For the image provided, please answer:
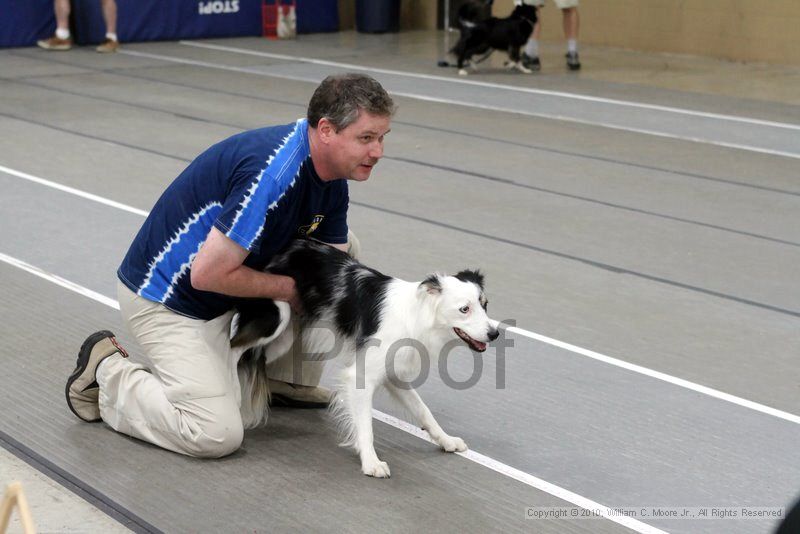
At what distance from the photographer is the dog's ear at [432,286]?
9.43ft

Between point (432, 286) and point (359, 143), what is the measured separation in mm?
455

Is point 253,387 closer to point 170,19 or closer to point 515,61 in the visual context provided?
point 515,61

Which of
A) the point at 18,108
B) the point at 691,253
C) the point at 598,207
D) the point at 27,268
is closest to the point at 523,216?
the point at 598,207

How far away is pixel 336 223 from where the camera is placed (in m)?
3.30

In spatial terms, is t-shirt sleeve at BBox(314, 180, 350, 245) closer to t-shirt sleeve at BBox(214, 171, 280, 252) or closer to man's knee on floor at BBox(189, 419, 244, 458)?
t-shirt sleeve at BBox(214, 171, 280, 252)

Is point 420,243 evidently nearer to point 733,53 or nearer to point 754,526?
point 754,526

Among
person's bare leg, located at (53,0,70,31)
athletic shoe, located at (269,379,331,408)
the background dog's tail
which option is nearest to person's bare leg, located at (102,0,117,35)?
person's bare leg, located at (53,0,70,31)

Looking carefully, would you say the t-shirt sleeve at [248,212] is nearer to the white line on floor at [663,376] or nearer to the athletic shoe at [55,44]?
the white line on floor at [663,376]

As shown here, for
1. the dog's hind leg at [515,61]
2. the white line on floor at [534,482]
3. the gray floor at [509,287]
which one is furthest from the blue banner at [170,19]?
the white line on floor at [534,482]

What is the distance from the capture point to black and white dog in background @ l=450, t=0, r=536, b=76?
1093 cm

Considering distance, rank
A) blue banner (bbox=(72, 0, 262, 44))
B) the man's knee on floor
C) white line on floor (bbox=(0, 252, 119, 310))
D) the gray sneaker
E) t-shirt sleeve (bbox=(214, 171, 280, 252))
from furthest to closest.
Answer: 1. blue banner (bbox=(72, 0, 262, 44))
2. white line on floor (bbox=(0, 252, 119, 310))
3. the gray sneaker
4. the man's knee on floor
5. t-shirt sleeve (bbox=(214, 171, 280, 252))

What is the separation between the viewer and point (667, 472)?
307 cm

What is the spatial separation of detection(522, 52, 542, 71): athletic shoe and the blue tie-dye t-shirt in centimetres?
860

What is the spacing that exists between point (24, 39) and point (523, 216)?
29.2 feet
